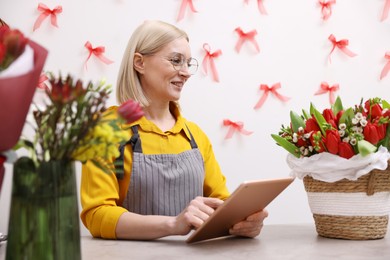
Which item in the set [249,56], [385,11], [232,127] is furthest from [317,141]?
[385,11]

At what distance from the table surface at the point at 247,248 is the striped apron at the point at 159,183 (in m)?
0.28

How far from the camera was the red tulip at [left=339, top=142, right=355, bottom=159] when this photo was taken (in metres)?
1.26

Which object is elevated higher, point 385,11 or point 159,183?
point 385,11

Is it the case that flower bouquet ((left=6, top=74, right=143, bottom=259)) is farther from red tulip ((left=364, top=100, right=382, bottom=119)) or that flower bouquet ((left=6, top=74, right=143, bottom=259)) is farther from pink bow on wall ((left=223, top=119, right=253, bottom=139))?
pink bow on wall ((left=223, top=119, right=253, bottom=139))

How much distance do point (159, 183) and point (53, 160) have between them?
0.95 meters

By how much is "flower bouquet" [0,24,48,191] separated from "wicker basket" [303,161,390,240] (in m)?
0.84

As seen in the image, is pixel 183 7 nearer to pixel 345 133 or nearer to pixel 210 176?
pixel 210 176

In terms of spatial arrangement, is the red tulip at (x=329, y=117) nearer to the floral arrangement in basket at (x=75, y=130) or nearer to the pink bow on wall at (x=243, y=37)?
the floral arrangement in basket at (x=75, y=130)

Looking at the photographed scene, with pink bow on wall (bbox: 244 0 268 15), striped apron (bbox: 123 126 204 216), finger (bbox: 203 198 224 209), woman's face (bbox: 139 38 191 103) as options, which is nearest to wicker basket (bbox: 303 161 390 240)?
finger (bbox: 203 198 224 209)

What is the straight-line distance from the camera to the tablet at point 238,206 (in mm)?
1158

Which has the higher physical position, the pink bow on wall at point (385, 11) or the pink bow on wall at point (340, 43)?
the pink bow on wall at point (385, 11)

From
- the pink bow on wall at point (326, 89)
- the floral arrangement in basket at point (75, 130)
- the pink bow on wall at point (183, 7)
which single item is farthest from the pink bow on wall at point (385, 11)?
the floral arrangement in basket at point (75, 130)

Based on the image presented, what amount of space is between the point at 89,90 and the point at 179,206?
3.34ft

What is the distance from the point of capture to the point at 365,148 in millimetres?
1221
